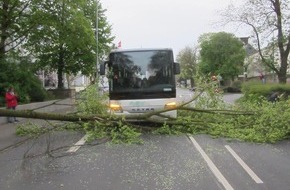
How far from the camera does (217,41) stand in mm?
84250

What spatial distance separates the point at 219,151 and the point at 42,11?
64.4 ft

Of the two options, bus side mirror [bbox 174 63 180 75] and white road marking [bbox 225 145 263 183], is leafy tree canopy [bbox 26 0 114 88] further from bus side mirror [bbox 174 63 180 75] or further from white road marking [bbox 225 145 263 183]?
white road marking [bbox 225 145 263 183]

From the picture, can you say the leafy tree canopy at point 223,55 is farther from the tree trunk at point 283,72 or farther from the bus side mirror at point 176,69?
the bus side mirror at point 176,69

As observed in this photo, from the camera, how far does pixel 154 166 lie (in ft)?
28.8

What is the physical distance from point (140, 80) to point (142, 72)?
29 cm

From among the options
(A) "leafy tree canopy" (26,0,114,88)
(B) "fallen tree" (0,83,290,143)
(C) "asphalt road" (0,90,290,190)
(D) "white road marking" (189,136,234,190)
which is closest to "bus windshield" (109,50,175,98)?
(B) "fallen tree" (0,83,290,143)

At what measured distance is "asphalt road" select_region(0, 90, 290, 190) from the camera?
24.2 feet

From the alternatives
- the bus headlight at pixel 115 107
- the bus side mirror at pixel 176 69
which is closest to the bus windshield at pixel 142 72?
the bus side mirror at pixel 176 69

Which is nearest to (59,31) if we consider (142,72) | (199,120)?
(142,72)

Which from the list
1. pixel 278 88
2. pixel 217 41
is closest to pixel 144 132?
pixel 278 88

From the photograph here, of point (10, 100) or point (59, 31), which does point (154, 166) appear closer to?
point (10, 100)

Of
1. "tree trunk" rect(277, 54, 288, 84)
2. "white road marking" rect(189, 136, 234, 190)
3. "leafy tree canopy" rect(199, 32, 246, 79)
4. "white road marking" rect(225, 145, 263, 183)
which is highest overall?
"leafy tree canopy" rect(199, 32, 246, 79)

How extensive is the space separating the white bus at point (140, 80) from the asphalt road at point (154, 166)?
8.35ft

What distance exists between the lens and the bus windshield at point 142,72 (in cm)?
1480
